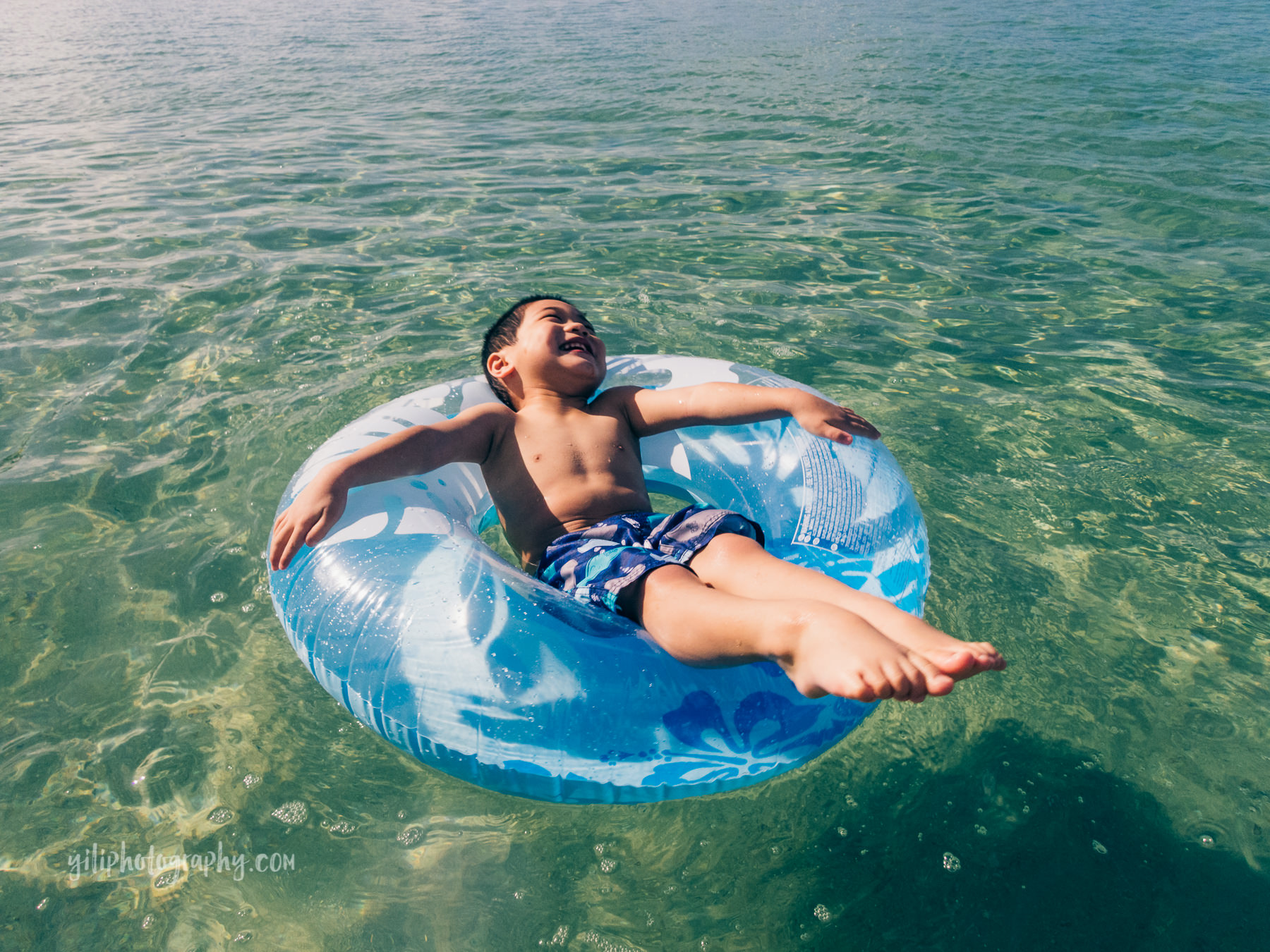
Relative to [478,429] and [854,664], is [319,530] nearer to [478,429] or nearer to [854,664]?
[478,429]

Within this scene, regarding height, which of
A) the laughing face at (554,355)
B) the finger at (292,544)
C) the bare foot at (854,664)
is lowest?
the finger at (292,544)

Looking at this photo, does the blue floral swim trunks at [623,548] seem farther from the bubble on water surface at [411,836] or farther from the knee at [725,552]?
the bubble on water surface at [411,836]

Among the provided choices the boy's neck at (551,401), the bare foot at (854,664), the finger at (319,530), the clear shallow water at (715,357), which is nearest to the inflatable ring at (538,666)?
the finger at (319,530)

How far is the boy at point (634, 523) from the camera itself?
5.60ft

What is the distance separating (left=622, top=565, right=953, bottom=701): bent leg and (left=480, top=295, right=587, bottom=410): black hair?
3.87ft

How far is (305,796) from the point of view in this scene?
2.43m

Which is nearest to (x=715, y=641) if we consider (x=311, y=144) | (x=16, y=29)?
(x=311, y=144)

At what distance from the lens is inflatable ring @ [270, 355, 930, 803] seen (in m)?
1.96

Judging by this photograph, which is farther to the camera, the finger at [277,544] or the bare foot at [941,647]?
the finger at [277,544]

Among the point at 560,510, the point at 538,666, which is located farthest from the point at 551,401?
the point at 538,666

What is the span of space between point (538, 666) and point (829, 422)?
1244mm

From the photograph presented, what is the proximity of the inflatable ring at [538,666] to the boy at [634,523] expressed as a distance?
0.11 m

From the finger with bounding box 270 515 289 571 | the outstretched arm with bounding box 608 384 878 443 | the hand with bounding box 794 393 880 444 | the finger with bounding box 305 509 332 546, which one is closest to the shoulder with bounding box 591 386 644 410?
the outstretched arm with bounding box 608 384 878 443

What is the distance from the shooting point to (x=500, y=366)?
3043 millimetres
